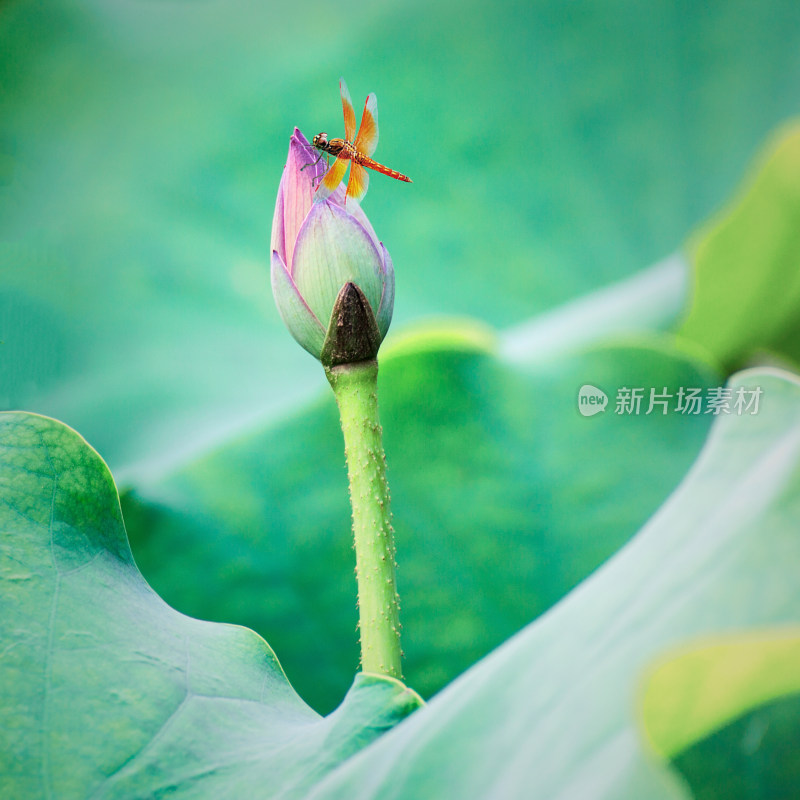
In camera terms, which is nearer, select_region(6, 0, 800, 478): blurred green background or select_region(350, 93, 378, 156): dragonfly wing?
select_region(350, 93, 378, 156): dragonfly wing

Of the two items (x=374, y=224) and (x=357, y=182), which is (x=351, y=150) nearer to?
(x=357, y=182)

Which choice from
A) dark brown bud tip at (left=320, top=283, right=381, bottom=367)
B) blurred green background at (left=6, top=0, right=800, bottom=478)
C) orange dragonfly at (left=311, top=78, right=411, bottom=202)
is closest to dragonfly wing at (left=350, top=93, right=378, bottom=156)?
orange dragonfly at (left=311, top=78, right=411, bottom=202)

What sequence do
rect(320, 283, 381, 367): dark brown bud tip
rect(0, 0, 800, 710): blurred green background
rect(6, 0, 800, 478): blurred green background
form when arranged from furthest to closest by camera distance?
rect(6, 0, 800, 478): blurred green background → rect(0, 0, 800, 710): blurred green background → rect(320, 283, 381, 367): dark brown bud tip

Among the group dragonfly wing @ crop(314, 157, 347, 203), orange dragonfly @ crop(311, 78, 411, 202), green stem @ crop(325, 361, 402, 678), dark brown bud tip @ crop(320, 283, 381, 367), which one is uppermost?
orange dragonfly @ crop(311, 78, 411, 202)

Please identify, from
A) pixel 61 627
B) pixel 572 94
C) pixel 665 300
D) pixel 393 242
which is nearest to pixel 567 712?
pixel 61 627

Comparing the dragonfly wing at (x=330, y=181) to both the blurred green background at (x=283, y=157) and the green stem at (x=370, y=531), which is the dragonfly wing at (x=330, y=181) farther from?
the blurred green background at (x=283, y=157)

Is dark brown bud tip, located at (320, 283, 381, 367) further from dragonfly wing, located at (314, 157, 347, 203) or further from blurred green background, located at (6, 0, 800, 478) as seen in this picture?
blurred green background, located at (6, 0, 800, 478)

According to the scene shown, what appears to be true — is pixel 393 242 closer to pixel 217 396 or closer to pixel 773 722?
pixel 217 396
